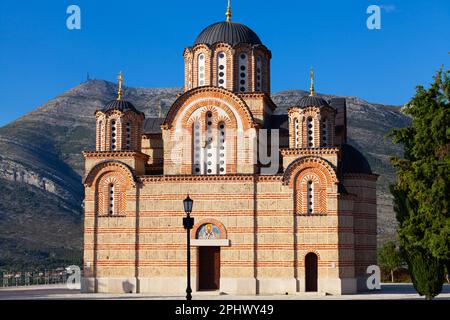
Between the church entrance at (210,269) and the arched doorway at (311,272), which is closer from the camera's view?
the arched doorway at (311,272)

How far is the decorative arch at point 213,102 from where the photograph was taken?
34781 mm

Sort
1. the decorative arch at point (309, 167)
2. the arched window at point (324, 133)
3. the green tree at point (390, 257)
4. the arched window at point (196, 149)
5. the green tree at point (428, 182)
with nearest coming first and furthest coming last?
the green tree at point (428, 182), the decorative arch at point (309, 167), the arched window at point (324, 133), the arched window at point (196, 149), the green tree at point (390, 257)

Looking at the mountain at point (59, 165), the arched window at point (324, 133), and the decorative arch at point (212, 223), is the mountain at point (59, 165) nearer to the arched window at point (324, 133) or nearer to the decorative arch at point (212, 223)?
the decorative arch at point (212, 223)

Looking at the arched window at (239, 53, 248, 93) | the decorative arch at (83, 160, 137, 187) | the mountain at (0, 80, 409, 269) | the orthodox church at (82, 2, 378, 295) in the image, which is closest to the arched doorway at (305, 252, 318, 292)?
the orthodox church at (82, 2, 378, 295)

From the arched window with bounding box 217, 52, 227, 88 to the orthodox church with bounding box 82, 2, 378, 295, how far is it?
417 millimetres

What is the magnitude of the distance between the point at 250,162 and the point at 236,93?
182 inches

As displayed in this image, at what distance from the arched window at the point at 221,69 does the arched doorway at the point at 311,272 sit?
10627 mm

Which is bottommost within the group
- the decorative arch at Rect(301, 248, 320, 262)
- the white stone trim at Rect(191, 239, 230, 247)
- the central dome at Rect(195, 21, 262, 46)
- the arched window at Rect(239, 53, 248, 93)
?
the decorative arch at Rect(301, 248, 320, 262)

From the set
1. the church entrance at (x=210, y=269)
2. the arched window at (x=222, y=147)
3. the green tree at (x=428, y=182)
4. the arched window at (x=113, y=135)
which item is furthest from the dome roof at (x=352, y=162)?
the arched window at (x=113, y=135)

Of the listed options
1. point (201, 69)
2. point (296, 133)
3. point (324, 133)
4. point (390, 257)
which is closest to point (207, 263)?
point (296, 133)

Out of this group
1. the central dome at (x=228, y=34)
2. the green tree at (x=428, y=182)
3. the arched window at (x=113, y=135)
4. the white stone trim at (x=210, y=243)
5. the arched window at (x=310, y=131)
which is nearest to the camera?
the green tree at (x=428, y=182)

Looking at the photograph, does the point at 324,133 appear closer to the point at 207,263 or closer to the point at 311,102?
the point at 311,102

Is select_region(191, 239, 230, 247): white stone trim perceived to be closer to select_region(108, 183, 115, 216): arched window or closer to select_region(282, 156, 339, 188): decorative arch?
select_region(282, 156, 339, 188): decorative arch

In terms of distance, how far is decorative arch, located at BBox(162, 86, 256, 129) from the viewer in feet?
114
